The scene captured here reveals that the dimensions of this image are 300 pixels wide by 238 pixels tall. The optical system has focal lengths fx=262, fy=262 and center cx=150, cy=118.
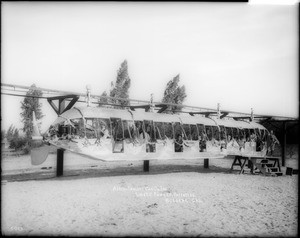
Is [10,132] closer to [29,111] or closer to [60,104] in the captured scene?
[29,111]

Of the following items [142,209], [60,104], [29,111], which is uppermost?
[29,111]

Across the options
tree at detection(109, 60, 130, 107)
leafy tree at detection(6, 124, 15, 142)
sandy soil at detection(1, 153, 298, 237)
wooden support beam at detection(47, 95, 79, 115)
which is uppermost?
tree at detection(109, 60, 130, 107)

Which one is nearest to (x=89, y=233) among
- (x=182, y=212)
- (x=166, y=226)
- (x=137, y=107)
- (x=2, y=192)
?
(x=166, y=226)

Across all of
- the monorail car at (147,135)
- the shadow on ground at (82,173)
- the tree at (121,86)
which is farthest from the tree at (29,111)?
the monorail car at (147,135)

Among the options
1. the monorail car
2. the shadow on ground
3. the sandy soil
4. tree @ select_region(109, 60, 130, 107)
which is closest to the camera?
the sandy soil

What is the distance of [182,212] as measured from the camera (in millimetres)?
5980

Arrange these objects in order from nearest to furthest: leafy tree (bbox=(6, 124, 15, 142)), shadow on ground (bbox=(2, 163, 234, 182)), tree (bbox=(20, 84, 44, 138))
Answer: shadow on ground (bbox=(2, 163, 234, 182)), leafy tree (bbox=(6, 124, 15, 142)), tree (bbox=(20, 84, 44, 138))

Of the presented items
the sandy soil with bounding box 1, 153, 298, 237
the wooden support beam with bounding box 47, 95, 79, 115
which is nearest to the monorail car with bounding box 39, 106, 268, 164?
the wooden support beam with bounding box 47, 95, 79, 115

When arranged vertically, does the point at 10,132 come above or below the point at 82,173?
above

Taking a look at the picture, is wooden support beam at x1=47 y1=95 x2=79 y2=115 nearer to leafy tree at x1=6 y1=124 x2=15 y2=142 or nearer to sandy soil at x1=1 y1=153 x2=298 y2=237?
sandy soil at x1=1 y1=153 x2=298 y2=237

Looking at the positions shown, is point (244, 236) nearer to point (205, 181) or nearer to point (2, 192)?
point (205, 181)

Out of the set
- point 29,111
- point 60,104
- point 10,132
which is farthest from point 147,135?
point 10,132

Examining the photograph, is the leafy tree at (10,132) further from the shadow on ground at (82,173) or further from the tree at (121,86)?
the tree at (121,86)

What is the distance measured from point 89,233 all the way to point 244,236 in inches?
119
